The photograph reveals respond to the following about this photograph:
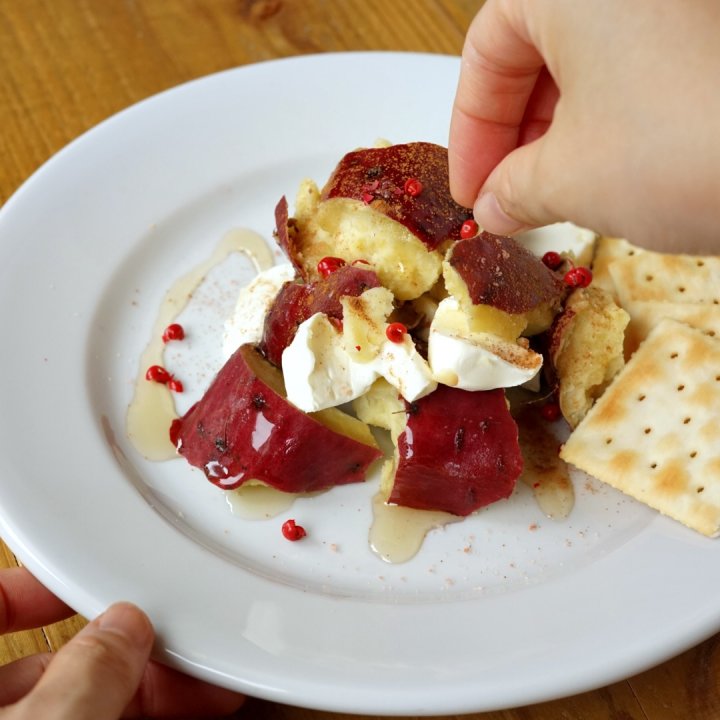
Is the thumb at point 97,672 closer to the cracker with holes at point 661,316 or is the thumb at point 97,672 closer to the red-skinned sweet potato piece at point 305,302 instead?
the red-skinned sweet potato piece at point 305,302

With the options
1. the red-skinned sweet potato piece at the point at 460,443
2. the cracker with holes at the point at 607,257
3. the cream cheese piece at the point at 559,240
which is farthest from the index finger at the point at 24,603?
the cracker with holes at the point at 607,257

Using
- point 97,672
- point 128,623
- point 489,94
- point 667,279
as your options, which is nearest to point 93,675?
point 97,672

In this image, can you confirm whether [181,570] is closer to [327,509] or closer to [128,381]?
[327,509]

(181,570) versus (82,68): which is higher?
(82,68)

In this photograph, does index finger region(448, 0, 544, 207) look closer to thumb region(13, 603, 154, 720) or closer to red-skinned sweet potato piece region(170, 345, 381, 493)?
red-skinned sweet potato piece region(170, 345, 381, 493)

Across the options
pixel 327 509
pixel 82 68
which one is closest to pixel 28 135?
pixel 82 68

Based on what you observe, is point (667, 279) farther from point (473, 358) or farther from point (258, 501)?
point (258, 501)

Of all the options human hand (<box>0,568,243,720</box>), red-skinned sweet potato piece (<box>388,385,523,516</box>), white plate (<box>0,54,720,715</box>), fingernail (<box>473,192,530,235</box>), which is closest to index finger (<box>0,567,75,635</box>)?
human hand (<box>0,568,243,720</box>)
